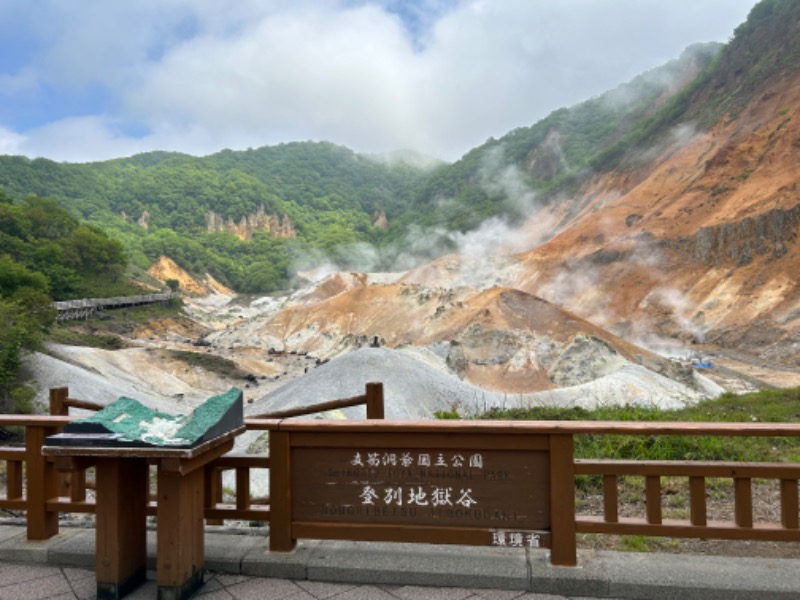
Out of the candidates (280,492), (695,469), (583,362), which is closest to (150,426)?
(280,492)

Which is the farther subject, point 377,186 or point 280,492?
point 377,186

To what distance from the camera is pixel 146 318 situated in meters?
48.3

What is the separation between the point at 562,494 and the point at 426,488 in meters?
0.83

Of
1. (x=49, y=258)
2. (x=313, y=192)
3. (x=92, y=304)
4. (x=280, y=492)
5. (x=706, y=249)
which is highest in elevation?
(x=313, y=192)

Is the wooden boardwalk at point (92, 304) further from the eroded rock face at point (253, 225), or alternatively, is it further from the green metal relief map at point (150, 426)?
the eroded rock face at point (253, 225)

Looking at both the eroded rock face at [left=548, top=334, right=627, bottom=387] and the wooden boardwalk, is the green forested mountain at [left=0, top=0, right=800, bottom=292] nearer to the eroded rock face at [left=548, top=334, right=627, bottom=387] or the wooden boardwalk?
the wooden boardwalk

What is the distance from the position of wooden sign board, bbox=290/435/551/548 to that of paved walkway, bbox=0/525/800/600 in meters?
0.22

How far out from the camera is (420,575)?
3549mm

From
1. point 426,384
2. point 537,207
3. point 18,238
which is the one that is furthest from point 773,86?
point 18,238

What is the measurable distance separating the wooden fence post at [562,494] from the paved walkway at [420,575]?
0.53 feet

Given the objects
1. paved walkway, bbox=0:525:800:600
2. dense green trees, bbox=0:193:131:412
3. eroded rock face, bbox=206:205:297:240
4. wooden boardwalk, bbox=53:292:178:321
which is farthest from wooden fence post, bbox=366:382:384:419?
eroded rock face, bbox=206:205:297:240

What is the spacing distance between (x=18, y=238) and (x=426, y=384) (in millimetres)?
44456

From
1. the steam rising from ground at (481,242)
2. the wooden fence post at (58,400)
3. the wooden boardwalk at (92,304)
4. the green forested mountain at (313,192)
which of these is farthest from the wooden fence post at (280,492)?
the green forested mountain at (313,192)

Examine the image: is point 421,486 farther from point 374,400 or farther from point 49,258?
point 49,258
